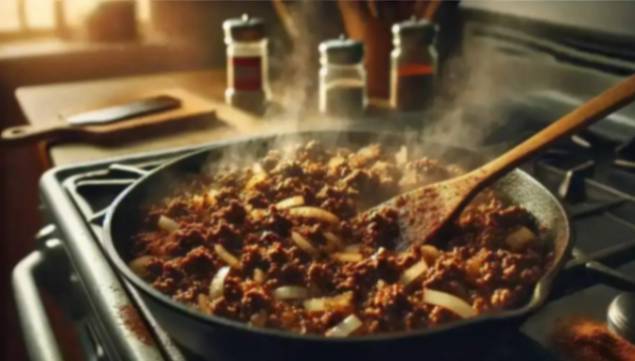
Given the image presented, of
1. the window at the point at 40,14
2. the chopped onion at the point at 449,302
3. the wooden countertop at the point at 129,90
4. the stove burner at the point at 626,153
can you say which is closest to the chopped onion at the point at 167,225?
the chopped onion at the point at 449,302

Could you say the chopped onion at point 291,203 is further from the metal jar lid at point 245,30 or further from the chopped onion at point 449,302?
the metal jar lid at point 245,30

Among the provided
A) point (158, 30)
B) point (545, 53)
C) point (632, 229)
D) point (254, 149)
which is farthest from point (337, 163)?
point (158, 30)

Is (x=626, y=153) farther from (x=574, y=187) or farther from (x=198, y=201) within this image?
(x=198, y=201)

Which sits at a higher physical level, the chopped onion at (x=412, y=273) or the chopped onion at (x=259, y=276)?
the chopped onion at (x=412, y=273)

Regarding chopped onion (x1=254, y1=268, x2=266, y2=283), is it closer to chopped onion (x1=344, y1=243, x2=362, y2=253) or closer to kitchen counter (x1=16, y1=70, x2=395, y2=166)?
chopped onion (x1=344, y1=243, x2=362, y2=253)

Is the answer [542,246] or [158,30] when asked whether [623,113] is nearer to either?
[542,246]

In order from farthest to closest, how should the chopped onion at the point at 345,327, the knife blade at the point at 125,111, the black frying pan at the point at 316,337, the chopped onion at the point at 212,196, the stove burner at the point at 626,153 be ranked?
the knife blade at the point at 125,111 < the stove burner at the point at 626,153 < the chopped onion at the point at 212,196 < the chopped onion at the point at 345,327 < the black frying pan at the point at 316,337

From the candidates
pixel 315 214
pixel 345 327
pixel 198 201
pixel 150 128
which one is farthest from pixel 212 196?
pixel 150 128
